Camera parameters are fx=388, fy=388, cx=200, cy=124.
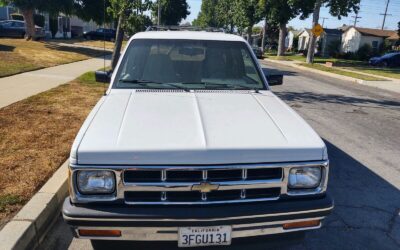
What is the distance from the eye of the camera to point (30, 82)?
468 inches

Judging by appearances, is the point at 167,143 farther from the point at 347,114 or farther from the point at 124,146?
the point at 347,114

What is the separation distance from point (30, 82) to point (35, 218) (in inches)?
367

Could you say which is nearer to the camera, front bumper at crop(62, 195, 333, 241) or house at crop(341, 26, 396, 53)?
front bumper at crop(62, 195, 333, 241)

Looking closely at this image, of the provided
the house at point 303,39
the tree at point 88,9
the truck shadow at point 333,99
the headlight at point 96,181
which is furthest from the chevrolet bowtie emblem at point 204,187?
the house at point 303,39

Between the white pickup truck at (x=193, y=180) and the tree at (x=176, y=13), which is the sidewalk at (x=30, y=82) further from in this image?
the tree at (x=176, y=13)

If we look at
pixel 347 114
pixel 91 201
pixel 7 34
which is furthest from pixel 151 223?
pixel 7 34

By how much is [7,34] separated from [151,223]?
114 feet

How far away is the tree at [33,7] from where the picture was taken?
26584 millimetres

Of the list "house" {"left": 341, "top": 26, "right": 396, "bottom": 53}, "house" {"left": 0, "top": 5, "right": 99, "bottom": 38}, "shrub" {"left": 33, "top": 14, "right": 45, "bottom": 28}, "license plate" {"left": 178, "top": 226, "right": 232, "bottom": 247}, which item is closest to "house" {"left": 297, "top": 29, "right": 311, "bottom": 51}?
"house" {"left": 341, "top": 26, "right": 396, "bottom": 53}

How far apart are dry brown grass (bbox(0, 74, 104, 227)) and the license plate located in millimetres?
1855

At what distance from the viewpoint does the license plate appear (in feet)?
9.20

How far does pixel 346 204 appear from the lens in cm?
467

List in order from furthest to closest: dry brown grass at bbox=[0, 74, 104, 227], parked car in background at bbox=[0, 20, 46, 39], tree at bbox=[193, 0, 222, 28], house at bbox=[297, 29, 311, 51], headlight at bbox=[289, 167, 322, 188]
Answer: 1. tree at bbox=[193, 0, 222, 28]
2. house at bbox=[297, 29, 311, 51]
3. parked car in background at bbox=[0, 20, 46, 39]
4. dry brown grass at bbox=[0, 74, 104, 227]
5. headlight at bbox=[289, 167, 322, 188]

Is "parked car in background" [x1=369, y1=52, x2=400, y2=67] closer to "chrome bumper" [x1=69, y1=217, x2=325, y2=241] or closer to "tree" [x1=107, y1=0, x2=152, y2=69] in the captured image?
"tree" [x1=107, y1=0, x2=152, y2=69]
